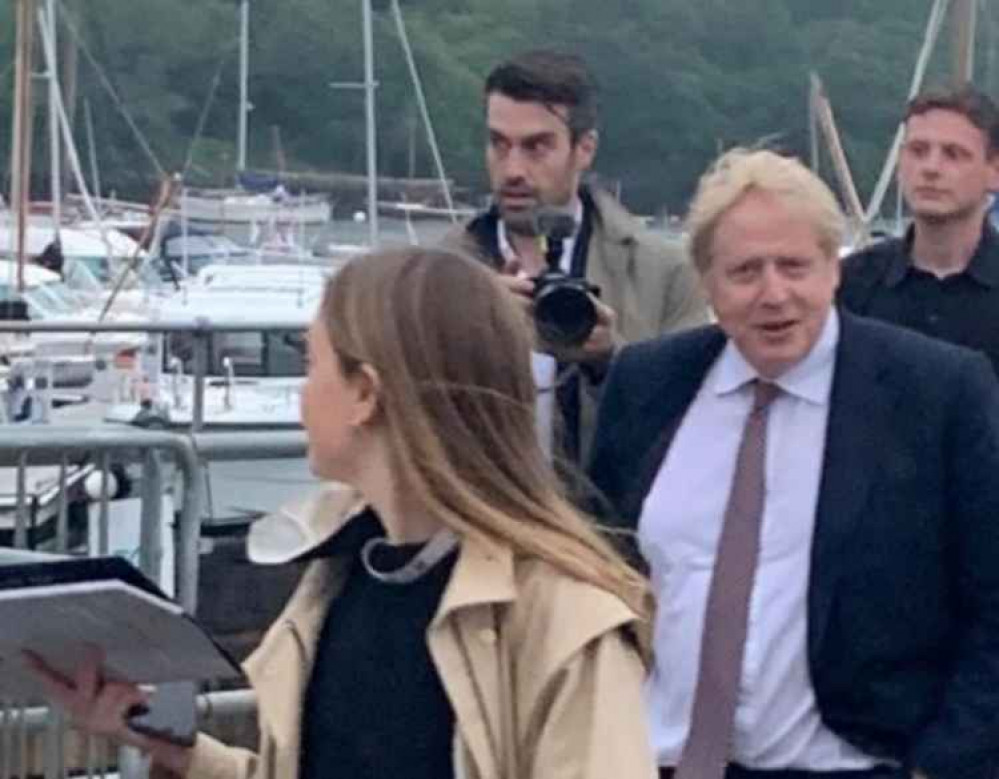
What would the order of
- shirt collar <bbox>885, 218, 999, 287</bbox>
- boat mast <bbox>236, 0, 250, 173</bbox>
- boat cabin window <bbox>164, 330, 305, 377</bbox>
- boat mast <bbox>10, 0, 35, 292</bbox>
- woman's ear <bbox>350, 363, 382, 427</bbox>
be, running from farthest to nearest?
1. boat mast <bbox>236, 0, 250, 173</bbox>
2. boat mast <bbox>10, 0, 35, 292</bbox>
3. boat cabin window <bbox>164, 330, 305, 377</bbox>
4. shirt collar <bbox>885, 218, 999, 287</bbox>
5. woman's ear <bbox>350, 363, 382, 427</bbox>

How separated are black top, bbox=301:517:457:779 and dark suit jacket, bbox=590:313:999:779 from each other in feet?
3.33

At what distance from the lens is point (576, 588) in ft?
9.98

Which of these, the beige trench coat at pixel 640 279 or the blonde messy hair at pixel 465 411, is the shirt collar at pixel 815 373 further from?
the blonde messy hair at pixel 465 411

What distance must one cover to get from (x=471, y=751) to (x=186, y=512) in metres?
3.09

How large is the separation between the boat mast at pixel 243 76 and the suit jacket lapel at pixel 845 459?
2643 centimetres

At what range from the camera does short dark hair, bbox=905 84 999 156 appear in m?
5.60

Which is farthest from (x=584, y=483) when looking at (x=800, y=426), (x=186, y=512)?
(x=186, y=512)

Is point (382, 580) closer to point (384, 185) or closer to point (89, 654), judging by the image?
point (89, 654)

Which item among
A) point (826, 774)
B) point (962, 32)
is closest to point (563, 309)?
point (826, 774)

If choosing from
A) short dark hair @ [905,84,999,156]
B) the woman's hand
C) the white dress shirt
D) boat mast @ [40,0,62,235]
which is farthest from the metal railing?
boat mast @ [40,0,62,235]

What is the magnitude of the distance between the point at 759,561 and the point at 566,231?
113cm

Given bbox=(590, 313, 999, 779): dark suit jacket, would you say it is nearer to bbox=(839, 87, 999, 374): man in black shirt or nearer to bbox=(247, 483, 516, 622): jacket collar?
bbox=(247, 483, 516, 622): jacket collar

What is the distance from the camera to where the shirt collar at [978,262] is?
5.34 m

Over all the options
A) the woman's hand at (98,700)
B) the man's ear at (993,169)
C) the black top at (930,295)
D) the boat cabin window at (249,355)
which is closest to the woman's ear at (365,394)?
the woman's hand at (98,700)
